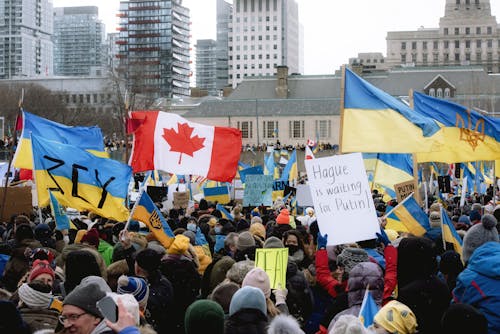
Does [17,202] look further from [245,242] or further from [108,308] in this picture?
[108,308]

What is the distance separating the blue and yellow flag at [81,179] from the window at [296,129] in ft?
233

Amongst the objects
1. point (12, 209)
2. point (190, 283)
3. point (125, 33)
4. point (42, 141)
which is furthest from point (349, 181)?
point (125, 33)

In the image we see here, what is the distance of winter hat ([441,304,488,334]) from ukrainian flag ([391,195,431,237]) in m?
5.15

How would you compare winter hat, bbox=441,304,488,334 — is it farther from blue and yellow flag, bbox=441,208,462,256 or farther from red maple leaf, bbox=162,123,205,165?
red maple leaf, bbox=162,123,205,165

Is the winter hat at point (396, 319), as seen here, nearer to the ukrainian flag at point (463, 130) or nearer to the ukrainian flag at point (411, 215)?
the ukrainian flag at point (411, 215)

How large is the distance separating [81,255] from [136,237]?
2560 mm

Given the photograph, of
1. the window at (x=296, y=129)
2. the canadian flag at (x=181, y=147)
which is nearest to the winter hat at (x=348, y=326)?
the canadian flag at (x=181, y=147)

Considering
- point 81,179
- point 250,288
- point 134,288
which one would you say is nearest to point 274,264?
point 134,288

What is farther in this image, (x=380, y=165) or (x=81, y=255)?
(x=380, y=165)

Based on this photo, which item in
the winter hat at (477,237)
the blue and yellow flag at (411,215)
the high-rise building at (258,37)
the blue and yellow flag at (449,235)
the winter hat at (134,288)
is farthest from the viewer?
the high-rise building at (258,37)

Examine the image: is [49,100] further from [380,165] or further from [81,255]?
[81,255]

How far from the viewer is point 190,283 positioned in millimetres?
7645

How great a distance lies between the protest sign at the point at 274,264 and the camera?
6.68 m

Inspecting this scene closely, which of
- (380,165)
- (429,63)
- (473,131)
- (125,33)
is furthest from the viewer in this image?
(125,33)
